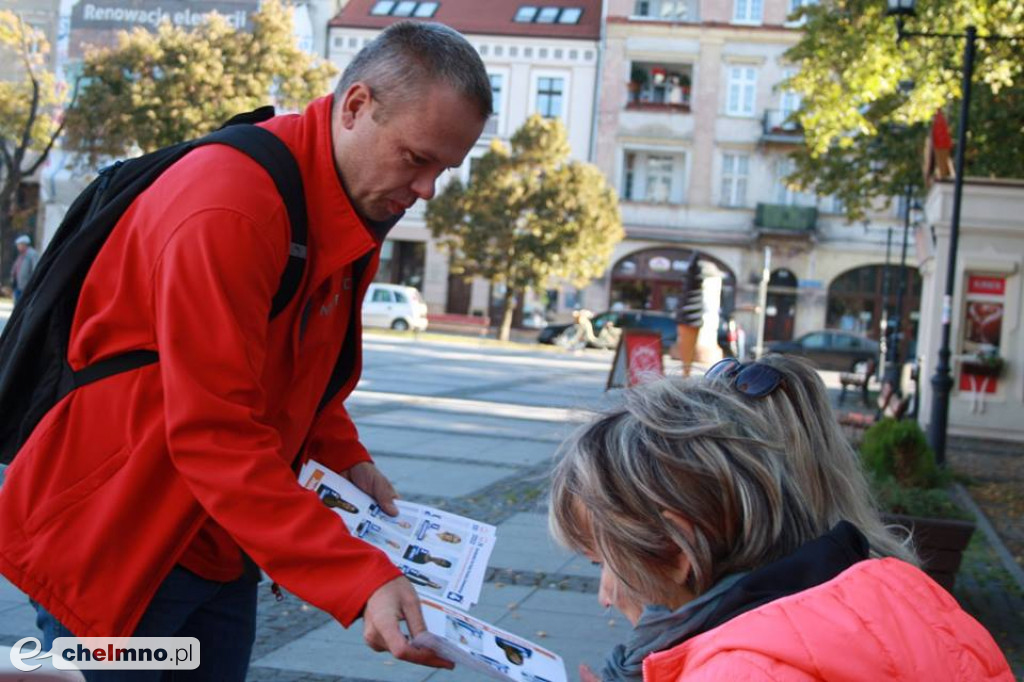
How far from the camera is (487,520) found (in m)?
7.72

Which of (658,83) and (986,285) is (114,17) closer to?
(658,83)

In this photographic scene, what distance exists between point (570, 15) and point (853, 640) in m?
50.7

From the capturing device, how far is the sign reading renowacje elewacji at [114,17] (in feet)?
145

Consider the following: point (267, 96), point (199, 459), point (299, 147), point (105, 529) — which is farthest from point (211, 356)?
point (267, 96)

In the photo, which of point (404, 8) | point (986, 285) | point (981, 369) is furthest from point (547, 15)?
point (981, 369)

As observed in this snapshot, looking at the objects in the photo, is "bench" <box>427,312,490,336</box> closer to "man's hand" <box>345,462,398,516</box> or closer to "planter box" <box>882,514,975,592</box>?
"planter box" <box>882,514,975,592</box>

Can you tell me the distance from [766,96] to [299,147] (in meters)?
46.2

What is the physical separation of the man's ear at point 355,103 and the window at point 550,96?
46895mm

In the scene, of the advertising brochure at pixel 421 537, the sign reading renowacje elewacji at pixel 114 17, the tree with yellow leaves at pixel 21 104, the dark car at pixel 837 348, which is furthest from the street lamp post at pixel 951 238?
the sign reading renowacje elewacji at pixel 114 17

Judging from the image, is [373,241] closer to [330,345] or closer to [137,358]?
[330,345]

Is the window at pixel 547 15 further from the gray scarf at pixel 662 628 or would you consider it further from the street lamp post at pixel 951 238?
the gray scarf at pixel 662 628

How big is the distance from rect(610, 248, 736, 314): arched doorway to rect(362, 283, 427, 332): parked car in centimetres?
980

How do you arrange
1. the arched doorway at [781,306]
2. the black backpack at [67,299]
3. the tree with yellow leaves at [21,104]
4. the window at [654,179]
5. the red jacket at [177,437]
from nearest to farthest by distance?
the red jacket at [177,437] → the black backpack at [67,299] → the tree with yellow leaves at [21,104] → the arched doorway at [781,306] → the window at [654,179]

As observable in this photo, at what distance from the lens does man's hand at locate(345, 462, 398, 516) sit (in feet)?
8.51
